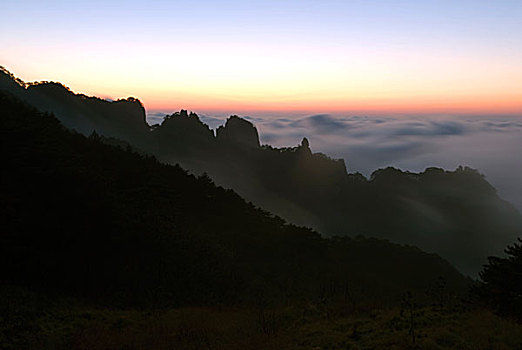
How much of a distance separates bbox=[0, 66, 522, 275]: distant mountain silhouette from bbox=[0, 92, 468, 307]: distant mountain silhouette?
3874 inches

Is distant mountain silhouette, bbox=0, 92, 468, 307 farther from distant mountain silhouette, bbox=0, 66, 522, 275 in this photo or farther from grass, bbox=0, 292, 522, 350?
distant mountain silhouette, bbox=0, 66, 522, 275

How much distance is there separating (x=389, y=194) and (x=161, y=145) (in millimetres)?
108878

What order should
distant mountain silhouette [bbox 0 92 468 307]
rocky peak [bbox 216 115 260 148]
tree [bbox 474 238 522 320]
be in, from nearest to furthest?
tree [bbox 474 238 522 320]
distant mountain silhouette [bbox 0 92 468 307]
rocky peak [bbox 216 115 260 148]

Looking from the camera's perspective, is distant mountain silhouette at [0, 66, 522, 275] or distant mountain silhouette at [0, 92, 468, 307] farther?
distant mountain silhouette at [0, 66, 522, 275]

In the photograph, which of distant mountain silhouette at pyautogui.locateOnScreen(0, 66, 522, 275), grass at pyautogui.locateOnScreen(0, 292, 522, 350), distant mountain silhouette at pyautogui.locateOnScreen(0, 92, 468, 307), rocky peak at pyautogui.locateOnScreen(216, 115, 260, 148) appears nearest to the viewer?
grass at pyautogui.locateOnScreen(0, 292, 522, 350)

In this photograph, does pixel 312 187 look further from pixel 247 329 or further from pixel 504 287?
pixel 247 329

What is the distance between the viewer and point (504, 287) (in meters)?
15.0

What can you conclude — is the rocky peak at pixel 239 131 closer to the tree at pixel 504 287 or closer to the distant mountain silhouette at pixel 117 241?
the distant mountain silhouette at pixel 117 241

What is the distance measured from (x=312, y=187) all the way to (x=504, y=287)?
143731mm

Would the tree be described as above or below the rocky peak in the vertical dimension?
below

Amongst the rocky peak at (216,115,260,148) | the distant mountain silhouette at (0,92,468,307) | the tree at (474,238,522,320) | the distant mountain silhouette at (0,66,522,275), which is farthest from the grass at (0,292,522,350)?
the rocky peak at (216,115,260,148)

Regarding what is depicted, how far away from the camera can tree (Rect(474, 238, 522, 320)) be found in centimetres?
1326

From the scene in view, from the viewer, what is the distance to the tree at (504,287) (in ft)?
43.5

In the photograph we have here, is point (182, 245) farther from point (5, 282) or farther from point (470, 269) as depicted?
point (470, 269)
